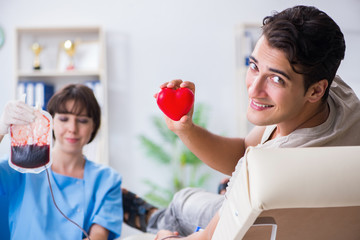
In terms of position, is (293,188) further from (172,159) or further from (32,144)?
(172,159)

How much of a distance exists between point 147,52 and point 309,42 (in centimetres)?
334

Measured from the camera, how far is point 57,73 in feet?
12.7

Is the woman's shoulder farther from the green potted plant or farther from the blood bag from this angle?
the green potted plant

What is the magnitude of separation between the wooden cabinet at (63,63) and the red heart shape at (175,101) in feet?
8.75

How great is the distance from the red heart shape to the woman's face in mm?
885

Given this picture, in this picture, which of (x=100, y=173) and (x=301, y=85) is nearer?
(x=301, y=85)

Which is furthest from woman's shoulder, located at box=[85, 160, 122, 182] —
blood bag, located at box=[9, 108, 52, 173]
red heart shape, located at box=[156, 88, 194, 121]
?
red heart shape, located at box=[156, 88, 194, 121]

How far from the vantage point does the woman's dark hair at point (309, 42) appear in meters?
1.00

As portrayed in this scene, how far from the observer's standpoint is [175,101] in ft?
4.18

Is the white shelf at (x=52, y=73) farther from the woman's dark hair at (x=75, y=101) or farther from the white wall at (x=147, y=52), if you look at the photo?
the woman's dark hair at (x=75, y=101)

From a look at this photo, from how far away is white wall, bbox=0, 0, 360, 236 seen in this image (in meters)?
4.20

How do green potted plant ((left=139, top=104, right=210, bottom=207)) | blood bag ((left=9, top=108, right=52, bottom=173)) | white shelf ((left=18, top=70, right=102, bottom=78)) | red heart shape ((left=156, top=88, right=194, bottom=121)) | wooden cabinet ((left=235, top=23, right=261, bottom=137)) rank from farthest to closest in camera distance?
wooden cabinet ((left=235, top=23, right=261, bottom=137))
green potted plant ((left=139, top=104, right=210, bottom=207))
white shelf ((left=18, top=70, right=102, bottom=78))
blood bag ((left=9, top=108, right=52, bottom=173))
red heart shape ((left=156, top=88, right=194, bottom=121))

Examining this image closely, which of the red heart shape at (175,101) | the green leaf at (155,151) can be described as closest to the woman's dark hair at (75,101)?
the red heart shape at (175,101)

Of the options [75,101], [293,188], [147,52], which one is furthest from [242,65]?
[293,188]
